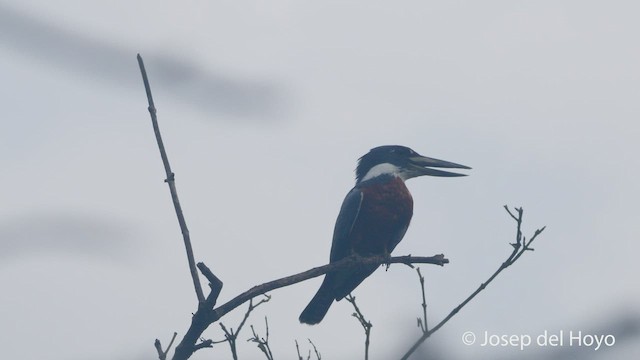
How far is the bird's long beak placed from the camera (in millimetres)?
9086

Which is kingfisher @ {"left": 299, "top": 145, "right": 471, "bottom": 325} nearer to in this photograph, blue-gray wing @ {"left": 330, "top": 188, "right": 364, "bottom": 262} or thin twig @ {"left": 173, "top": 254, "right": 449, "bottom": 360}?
blue-gray wing @ {"left": 330, "top": 188, "right": 364, "bottom": 262}

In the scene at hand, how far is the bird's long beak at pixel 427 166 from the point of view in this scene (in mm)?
9086

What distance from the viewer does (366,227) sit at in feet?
27.1

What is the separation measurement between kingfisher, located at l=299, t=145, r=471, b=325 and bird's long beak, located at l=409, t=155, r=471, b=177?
24 mm

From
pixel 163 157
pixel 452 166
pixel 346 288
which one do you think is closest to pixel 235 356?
pixel 163 157

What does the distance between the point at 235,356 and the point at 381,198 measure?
4.27 meters

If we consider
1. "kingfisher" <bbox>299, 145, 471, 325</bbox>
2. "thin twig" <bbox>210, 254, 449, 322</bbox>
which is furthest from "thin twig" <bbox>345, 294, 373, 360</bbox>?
"kingfisher" <bbox>299, 145, 471, 325</bbox>

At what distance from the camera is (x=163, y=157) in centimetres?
429

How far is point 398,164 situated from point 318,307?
1881 millimetres

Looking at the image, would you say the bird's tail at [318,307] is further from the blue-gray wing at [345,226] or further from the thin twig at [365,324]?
the thin twig at [365,324]

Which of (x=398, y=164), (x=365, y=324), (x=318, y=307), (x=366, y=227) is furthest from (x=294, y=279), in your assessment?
(x=398, y=164)

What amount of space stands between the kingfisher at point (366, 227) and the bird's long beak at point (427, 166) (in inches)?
1.0

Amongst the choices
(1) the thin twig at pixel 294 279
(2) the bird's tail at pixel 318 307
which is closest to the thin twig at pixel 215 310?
(1) the thin twig at pixel 294 279

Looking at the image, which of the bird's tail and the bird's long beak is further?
the bird's long beak
